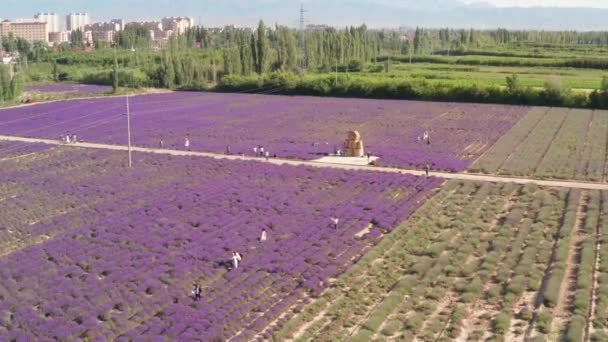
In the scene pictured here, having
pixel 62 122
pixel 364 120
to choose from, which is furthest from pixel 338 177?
pixel 62 122

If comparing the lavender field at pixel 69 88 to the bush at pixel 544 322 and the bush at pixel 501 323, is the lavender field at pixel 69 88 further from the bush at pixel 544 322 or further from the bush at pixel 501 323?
the bush at pixel 544 322

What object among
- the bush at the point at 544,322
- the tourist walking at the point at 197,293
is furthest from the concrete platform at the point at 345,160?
the bush at the point at 544,322

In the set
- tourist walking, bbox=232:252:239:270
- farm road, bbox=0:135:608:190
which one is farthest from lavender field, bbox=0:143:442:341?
farm road, bbox=0:135:608:190

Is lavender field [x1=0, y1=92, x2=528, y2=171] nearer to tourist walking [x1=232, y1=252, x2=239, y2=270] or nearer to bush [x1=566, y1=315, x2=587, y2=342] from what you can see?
tourist walking [x1=232, y1=252, x2=239, y2=270]

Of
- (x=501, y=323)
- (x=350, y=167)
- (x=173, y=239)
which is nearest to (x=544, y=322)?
(x=501, y=323)

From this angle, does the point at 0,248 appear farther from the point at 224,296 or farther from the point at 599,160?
the point at 599,160

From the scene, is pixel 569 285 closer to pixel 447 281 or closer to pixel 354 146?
pixel 447 281
